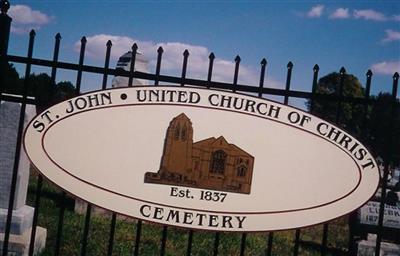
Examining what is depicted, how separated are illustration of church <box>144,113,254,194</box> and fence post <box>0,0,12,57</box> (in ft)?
5.00

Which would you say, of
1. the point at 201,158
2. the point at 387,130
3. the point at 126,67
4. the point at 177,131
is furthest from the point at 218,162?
the point at 126,67

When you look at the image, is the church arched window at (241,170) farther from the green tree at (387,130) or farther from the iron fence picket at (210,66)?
the green tree at (387,130)

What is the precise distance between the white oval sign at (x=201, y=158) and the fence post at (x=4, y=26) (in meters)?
0.68

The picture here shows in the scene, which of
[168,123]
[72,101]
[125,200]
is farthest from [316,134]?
[72,101]

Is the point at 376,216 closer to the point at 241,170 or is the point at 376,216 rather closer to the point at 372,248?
the point at 372,248

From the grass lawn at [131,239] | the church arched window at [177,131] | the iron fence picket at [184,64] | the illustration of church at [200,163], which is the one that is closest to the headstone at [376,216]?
the grass lawn at [131,239]

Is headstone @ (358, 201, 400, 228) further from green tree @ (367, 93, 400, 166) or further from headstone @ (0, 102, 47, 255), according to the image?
headstone @ (0, 102, 47, 255)

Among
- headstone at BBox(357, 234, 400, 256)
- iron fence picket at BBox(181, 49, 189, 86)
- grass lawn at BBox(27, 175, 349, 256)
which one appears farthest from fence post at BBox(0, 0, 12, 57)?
headstone at BBox(357, 234, 400, 256)

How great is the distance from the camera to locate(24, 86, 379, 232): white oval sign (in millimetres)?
3145

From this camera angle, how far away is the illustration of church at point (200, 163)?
10.4 feet

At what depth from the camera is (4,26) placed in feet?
11.4

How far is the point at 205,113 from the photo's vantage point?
3178 millimetres

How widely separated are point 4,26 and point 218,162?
6.92 feet

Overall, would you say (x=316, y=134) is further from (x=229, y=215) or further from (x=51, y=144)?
(x=51, y=144)
